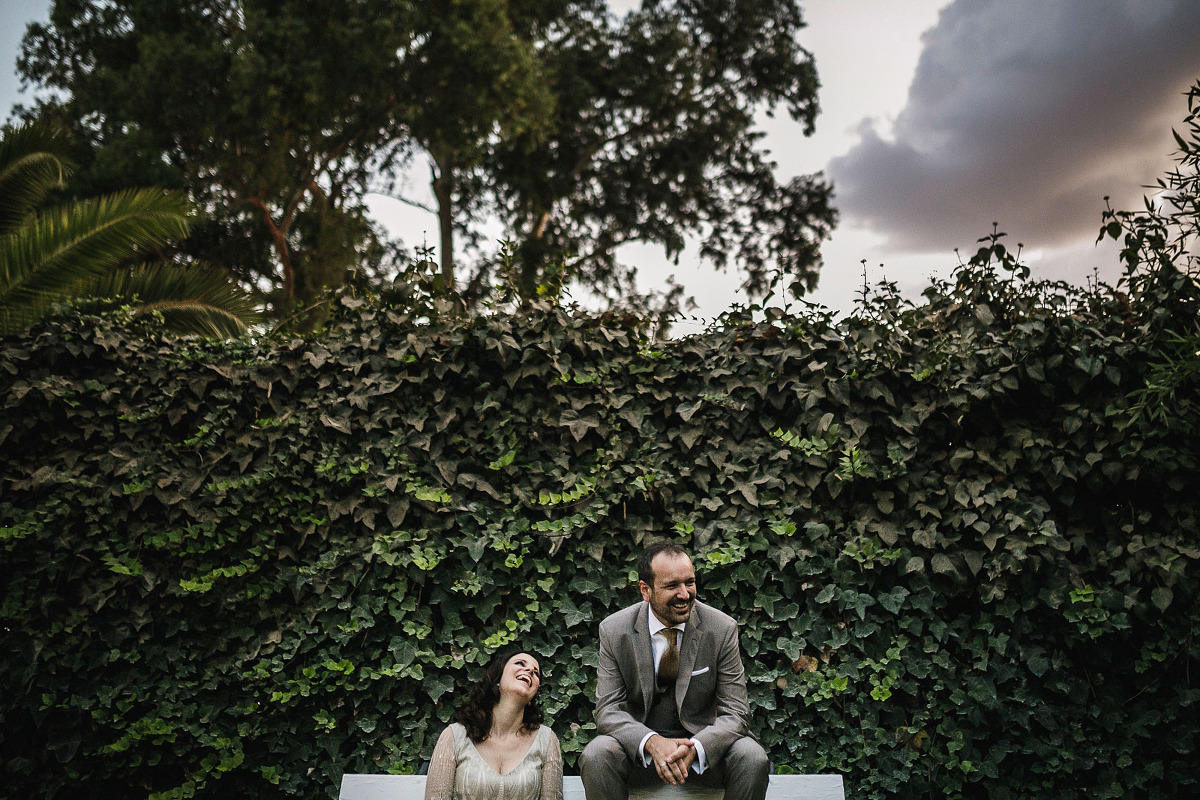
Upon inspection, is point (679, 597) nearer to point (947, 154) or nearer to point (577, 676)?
point (577, 676)

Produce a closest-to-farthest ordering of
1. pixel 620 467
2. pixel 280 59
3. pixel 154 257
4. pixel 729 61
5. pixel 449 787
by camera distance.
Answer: pixel 449 787
pixel 620 467
pixel 280 59
pixel 154 257
pixel 729 61

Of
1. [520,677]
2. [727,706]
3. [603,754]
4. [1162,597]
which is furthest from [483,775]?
[1162,597]

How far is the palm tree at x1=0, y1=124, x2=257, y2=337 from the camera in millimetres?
6488

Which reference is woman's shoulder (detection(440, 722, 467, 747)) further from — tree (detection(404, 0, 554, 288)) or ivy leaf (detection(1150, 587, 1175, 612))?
tree (detection(404, 0, 554, 288))

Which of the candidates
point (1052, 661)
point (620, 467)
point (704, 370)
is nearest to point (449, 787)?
point (620, 467)

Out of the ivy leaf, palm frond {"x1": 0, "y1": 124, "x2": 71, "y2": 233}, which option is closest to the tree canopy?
palm frond {"x1": 0, "y1": 124, "x2": 71, "y2": 233}

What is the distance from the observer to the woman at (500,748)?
3184 mm

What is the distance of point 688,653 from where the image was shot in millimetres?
3279

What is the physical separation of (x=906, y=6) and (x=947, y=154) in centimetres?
185

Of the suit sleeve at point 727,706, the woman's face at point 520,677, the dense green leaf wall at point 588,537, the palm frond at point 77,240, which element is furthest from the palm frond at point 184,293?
the suit sleeve at point 727,706

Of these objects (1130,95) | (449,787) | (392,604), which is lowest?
(449,787)

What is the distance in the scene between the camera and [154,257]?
41.8 ft

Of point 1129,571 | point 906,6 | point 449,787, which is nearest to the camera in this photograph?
point 449,787

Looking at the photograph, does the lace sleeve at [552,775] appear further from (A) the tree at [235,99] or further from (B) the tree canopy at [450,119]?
(A) the tree at [235,99]
